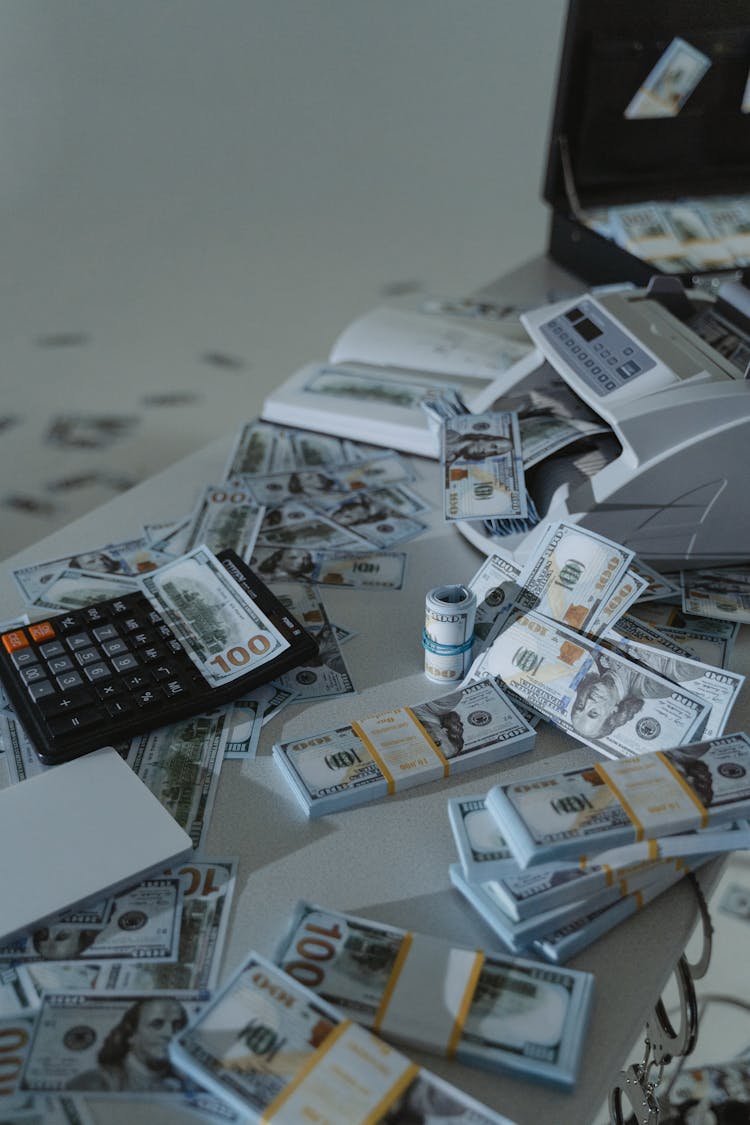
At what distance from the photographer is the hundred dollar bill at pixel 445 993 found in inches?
33.1

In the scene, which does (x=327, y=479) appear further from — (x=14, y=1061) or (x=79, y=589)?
(x=14, y=1061)

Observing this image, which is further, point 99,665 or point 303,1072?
point 99,665

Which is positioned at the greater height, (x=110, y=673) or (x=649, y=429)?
(x=649, y=429)

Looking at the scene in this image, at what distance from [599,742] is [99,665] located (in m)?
0.53

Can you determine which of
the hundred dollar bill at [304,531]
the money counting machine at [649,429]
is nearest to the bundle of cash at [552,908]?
the money counting machine at [649,429]

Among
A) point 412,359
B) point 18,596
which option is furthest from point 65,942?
point 412,359

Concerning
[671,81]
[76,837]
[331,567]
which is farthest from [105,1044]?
[671,81]

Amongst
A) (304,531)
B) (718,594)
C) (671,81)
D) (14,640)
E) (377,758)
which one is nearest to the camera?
(377,758)

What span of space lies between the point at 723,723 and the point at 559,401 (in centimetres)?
54

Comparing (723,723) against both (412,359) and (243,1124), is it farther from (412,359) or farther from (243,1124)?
(412,359)

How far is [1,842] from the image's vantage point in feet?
3.26

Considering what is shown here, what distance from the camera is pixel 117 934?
3.08 feet

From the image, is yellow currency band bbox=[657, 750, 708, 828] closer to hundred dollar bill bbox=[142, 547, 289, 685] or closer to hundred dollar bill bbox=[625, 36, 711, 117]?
hundred dollar bill bbox=[142, 547, 289, 685]

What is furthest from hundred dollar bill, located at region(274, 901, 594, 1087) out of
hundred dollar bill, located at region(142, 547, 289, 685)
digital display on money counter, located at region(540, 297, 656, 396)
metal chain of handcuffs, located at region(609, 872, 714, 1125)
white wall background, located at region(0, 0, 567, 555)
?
white wall background, located at region(0, 0, 567, 555)
